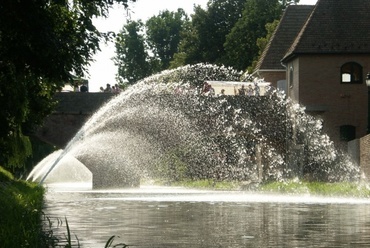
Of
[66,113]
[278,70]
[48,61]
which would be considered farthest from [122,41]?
[66,113]

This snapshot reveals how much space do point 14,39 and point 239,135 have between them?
39.1m

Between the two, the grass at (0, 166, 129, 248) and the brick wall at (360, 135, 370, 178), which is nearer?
the grass at (0, 166, 129, 248)

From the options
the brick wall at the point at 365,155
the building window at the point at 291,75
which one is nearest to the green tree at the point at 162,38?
the building window at the point at 291,75

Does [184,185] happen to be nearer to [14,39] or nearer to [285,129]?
[285,129]

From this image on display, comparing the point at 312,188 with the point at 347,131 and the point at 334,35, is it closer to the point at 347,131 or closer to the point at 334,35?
the point at 347,131

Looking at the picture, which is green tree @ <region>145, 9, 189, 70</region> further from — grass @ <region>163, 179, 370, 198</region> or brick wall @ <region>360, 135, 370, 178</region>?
brick wall @ <region>360, 135, 370, 178</region>

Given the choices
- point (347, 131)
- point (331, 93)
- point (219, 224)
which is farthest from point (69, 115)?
point (219, 224)

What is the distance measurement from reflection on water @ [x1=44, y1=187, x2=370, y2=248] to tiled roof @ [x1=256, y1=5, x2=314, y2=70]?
50.4 m

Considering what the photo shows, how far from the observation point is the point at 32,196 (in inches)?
1127

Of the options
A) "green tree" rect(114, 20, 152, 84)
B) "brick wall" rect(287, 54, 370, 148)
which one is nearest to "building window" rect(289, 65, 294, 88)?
"brick wall" rect(287, 54, 370, 148)

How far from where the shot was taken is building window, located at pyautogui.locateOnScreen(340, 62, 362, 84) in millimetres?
67312

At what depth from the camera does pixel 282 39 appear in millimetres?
81375

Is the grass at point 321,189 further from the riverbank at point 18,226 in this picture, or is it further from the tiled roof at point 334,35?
the tiled roof at point 334,35

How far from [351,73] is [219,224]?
4687cm
